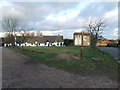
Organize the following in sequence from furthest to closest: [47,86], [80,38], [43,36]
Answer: [43,36], [80,38], [47,86]

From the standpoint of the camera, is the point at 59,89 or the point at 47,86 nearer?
the point at 59,89

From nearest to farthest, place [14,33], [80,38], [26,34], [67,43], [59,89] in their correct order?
[59,89]
[80,38]
[26,34]
[14,33]
[67,43]

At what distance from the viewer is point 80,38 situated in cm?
986

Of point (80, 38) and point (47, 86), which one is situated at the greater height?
point (80, 38)

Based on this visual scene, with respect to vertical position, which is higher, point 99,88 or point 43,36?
point 43,36

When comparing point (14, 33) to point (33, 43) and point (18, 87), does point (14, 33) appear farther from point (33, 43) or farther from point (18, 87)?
point (18, 87)

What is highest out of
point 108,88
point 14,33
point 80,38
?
point 14,33

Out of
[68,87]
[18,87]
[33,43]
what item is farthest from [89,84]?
[33,43]

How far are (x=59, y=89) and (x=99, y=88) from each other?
1.37 m

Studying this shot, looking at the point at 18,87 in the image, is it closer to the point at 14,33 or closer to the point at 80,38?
the point at 80,38

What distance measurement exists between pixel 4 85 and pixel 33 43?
64631mm

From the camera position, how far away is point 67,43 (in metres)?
64.4

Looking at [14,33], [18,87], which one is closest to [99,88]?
[18,87]

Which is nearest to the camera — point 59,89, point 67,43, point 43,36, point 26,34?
point 59,89
